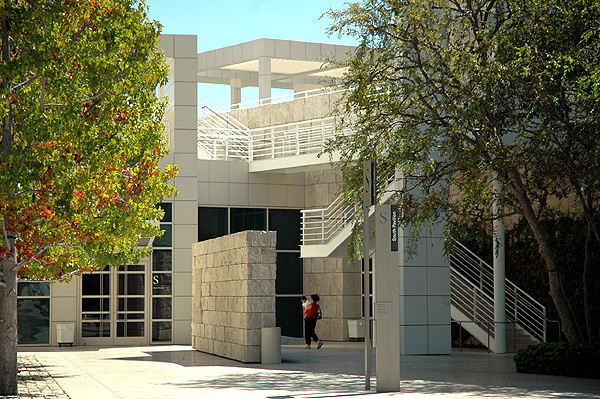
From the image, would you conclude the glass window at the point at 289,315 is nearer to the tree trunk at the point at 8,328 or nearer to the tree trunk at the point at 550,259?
the tree trunk at the point at 550,259

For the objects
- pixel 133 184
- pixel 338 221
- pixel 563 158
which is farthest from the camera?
pixel 338 221

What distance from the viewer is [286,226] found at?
28.8 metres

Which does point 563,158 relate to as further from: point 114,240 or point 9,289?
point 9,289

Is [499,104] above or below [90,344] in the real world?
above

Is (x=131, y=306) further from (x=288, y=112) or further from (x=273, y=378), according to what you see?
(x=273, y=378)

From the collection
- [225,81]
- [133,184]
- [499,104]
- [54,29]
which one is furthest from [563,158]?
[225,81]

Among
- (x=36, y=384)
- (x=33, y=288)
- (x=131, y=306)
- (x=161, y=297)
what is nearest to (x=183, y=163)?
(x=161, y=297)

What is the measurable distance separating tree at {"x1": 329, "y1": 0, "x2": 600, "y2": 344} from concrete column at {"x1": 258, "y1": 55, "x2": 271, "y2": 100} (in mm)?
17483

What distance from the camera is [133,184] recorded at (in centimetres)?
1440

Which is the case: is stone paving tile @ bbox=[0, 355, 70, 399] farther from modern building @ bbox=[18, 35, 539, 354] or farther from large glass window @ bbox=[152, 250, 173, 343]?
large glass window @ bbox=[152, 250, 173, 343]

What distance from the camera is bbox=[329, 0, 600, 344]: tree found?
1434 cm

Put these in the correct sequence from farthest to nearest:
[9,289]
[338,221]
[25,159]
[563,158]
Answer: [338,221] < [563,158] < [9,289] < [25,159]

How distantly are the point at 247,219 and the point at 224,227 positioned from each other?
0.86 meters

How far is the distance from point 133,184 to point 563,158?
774 centimetres
